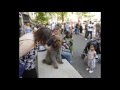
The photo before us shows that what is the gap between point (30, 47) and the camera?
8.02 ft

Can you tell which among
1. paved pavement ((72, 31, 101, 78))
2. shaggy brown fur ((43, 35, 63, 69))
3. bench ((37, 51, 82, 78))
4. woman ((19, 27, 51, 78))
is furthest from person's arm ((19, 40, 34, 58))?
paved pavement ((72, 31, 101, 78))

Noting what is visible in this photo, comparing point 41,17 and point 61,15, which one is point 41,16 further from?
point 61,15

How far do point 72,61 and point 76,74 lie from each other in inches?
7.9

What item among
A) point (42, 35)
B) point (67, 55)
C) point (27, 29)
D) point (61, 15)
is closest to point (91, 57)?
point (67, 55)

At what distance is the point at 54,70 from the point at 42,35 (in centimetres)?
52

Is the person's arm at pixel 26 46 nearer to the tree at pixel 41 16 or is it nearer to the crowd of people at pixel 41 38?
the crowd of people at pixel 41 38

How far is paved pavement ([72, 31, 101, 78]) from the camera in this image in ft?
9.45

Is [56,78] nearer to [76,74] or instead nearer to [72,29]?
[76,74]

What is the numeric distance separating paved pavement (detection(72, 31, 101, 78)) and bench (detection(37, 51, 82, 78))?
0.09 m

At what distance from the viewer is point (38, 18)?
9.34ft

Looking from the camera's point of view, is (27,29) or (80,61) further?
(80,61)

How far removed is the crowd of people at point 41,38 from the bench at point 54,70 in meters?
0.10

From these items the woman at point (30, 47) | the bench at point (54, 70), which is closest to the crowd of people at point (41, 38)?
the woman at point (30, 47)
